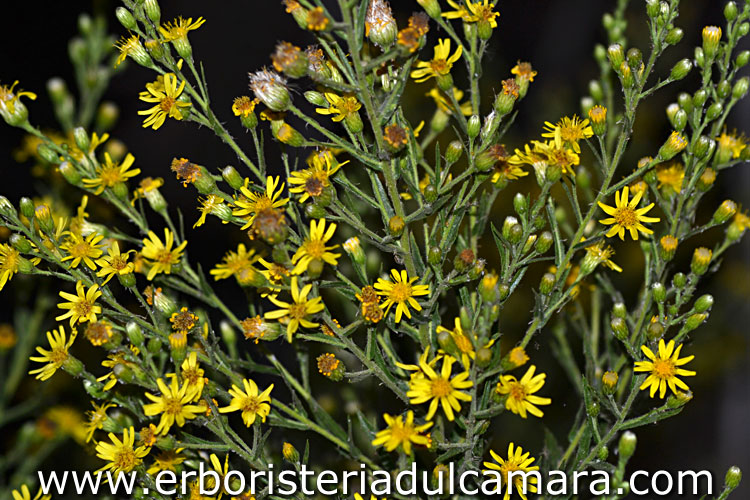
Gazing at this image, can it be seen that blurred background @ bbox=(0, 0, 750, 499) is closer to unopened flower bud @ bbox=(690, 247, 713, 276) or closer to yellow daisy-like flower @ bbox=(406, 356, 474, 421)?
unopened flower bud @ bbox=(690, 247, 713, 276)

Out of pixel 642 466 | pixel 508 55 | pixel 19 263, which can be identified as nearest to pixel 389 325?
pixel 19 263

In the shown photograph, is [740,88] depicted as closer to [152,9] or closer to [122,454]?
[152,9]

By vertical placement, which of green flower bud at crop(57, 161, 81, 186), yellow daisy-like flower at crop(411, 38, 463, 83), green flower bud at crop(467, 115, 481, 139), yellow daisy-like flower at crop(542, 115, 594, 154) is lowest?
green flower bud at crop(467, 115, 481, 139)

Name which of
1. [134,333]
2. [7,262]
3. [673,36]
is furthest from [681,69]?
[7,262]

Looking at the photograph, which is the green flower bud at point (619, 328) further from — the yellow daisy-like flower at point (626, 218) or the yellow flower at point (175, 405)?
the yellow flower at point (175, 405)

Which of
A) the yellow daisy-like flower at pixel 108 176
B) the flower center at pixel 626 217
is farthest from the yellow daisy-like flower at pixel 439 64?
the yellow daisy-like flower at pixel 108 176

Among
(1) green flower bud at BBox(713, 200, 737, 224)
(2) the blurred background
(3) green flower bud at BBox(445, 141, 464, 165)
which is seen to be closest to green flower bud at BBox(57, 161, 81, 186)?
(2) the blurred background
